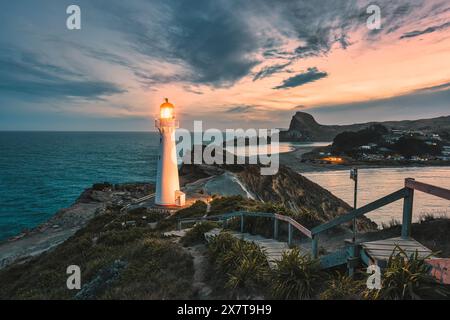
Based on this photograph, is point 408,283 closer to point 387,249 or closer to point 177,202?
point 387,249

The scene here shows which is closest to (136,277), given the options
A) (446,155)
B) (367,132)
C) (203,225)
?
(203,225)

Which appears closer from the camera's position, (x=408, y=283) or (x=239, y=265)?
(x=408, y=283)

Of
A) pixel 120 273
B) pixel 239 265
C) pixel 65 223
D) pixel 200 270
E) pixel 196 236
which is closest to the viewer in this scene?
pixel 239 265

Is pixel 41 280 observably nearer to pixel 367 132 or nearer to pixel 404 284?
A: pixel 404 284

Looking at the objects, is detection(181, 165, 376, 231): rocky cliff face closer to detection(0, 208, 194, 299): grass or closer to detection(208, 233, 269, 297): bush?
detection(0, 208, 194, 299): grass

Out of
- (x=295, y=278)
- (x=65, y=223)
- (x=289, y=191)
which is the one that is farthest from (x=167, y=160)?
(x=289, y=191)

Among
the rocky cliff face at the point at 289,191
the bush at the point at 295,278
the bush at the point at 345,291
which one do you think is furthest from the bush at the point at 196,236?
the rocky cliff face at the point at 289,191
